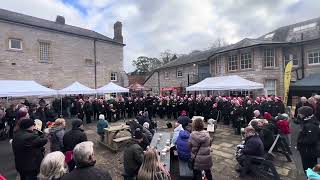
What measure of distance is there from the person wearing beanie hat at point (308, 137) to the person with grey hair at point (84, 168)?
4139mm

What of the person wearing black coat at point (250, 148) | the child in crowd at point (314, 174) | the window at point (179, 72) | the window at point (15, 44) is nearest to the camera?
the child in crowd at point (314, 174)

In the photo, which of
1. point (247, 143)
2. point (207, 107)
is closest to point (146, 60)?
point (207, 107)

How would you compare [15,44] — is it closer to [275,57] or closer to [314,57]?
[275,57]

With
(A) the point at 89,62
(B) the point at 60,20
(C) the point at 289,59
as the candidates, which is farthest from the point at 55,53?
(C) the point at 289,59

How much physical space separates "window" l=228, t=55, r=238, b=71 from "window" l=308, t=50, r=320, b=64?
18.5ft

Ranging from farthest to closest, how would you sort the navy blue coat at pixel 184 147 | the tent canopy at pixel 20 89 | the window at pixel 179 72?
1. the window at pixel 179 72
2. the tent canopy at pixel 20 89
3. the navy blue coat at pixel 184 147

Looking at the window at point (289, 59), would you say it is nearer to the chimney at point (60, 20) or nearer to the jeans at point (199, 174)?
the jeans at point (199, 174)

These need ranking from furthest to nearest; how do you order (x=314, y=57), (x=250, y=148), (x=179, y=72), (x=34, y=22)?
(x=179, y=72) < (x=34, y=22) < (x=314, y=57) < (x=250, y=148)

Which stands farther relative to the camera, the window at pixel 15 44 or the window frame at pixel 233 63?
the window frame at pixel 233 63

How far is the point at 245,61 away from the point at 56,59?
17.3 m

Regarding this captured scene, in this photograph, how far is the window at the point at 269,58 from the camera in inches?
769

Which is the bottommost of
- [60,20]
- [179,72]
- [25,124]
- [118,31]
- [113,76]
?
[25,124]

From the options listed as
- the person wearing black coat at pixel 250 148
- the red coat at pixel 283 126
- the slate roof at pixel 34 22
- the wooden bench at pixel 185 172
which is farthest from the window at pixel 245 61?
the wooden bench at pixel 185 172

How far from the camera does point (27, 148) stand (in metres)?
4.27
